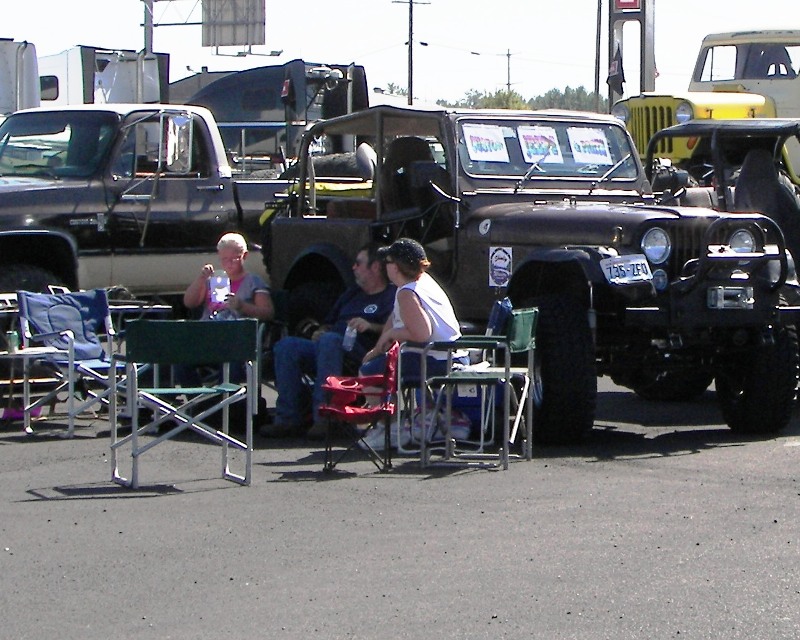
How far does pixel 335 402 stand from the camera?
7.86 meters

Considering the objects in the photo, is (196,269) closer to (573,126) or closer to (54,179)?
(54,179)

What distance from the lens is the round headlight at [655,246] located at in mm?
8664

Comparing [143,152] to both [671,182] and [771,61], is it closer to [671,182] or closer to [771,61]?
[671,182]

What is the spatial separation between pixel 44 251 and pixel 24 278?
1.72 ft

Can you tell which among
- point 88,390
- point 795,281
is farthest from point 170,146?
point 795,281

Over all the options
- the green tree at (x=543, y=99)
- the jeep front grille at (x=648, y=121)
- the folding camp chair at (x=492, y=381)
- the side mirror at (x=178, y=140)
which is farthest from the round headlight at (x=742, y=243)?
the green tree at (x=543, y=99)

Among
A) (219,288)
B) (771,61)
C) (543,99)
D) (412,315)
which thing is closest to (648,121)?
(771,61)

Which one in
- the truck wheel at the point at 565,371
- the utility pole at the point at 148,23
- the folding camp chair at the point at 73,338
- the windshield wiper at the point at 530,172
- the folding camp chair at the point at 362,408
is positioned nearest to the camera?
the folding camp chair at the point at 362,408

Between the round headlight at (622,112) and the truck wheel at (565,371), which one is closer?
the truck wheel at (565,371)

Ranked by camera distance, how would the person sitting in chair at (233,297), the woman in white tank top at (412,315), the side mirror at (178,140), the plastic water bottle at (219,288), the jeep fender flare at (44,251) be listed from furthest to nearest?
the side mirror at (178,140) < the jeep fender flare at (44,251) < the plastic water bottle at (219,288) < the person sitting in chair at (233,297) < the woman in white tank top at (412,315)

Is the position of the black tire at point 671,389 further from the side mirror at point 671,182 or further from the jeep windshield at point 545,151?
the jeep windshield at point 545,151

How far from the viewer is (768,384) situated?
29.3 feet

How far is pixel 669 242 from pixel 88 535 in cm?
400

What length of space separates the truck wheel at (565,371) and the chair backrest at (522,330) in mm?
220
